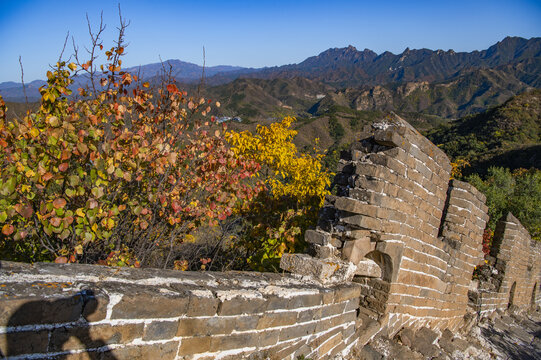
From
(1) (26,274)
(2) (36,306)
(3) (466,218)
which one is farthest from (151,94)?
(3) (466,218)

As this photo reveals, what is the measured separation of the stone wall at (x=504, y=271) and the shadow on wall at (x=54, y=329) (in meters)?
6.58

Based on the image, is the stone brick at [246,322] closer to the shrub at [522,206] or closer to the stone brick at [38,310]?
the stone brick at [38,310]

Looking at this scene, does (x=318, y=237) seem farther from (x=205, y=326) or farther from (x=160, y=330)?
(x=160, y=330)

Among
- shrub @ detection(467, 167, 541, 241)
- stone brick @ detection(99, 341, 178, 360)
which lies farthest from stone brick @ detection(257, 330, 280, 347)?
shrub @ detection(467, 167, 541, 241)

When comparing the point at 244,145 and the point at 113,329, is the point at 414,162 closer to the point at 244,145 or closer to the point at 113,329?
the point at 113,329

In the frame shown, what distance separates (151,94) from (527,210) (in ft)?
51.5

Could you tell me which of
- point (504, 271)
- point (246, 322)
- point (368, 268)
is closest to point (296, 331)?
point (246, 322)

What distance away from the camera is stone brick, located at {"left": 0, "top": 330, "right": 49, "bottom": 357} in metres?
1.22

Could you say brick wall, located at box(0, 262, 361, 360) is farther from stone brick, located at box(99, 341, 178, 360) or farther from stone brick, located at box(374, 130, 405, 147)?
stone brick, located at box(374, 130, 405, 147)

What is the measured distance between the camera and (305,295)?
2.42 m

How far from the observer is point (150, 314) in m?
1.58

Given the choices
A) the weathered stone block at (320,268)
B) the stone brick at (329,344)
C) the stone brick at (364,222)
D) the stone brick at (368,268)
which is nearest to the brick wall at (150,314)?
the stone brick at (329,344)

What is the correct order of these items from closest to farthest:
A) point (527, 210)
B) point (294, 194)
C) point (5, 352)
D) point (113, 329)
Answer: point (5, 352) < point (113, 329) < point (294, 194) < point (527, 210)

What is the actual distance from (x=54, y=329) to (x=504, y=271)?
856 centimetres
